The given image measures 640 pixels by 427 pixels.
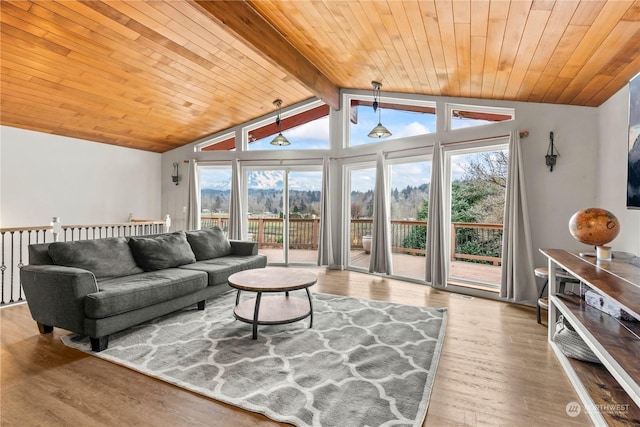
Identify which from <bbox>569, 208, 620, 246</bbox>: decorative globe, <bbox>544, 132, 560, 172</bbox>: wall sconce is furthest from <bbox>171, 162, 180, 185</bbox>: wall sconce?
<bbox>569, 208, 620, 246</bbox>: decorative globe

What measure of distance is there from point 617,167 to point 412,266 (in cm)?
284

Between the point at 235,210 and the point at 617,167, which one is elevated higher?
the point at 617,167

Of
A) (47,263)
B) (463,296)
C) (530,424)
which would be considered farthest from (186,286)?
(463,296)

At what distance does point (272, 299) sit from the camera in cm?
345

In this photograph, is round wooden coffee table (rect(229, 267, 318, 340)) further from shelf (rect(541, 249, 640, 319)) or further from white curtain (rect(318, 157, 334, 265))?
white curtain (rect(318, 157, 334, 265))

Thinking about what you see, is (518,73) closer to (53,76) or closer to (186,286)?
(186,286)

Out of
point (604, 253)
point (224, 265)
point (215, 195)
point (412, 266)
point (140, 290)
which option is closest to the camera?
point (604, 253)

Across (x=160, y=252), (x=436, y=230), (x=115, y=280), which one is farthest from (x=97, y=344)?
(x=436, y=230)

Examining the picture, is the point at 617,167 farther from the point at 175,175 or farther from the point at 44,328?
the point at 175,175

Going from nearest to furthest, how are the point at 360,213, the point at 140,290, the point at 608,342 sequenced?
the point at 608,342, the point at 140,290, the point at 360,213

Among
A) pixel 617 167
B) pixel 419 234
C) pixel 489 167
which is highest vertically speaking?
pixel 489 167

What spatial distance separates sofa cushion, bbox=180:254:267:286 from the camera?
12.1ft

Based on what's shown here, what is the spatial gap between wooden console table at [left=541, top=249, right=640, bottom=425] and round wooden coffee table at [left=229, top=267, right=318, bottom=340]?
1.99m

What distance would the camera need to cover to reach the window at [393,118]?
4988 millimetres
